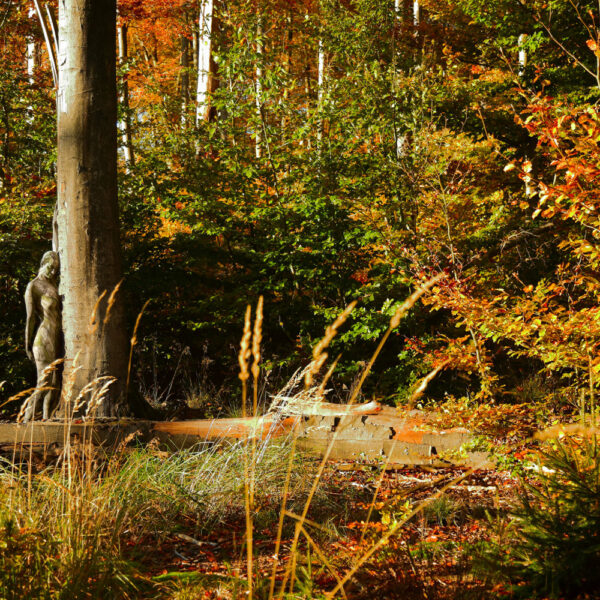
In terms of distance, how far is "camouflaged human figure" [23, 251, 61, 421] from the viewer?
5453mm

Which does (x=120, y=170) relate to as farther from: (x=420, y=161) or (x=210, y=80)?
(x=420, y=161)

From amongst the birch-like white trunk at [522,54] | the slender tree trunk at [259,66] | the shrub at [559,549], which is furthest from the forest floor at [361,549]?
the birch-like white trunk at [522,54]

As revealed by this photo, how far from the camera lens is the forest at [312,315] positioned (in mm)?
2607

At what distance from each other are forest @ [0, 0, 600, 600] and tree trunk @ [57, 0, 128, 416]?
0.07 feet

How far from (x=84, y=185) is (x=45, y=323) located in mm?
1332

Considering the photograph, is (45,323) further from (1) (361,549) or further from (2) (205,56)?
(2) (205,56)

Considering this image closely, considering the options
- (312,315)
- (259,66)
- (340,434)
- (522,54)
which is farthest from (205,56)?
(340,434)

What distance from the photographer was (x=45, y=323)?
5469mm

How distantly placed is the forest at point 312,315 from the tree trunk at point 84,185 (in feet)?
0.07

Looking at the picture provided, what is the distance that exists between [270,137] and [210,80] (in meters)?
3.82

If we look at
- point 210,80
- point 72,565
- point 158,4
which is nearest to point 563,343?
point 72,565

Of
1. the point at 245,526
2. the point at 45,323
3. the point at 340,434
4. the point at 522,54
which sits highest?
the point at 522,54

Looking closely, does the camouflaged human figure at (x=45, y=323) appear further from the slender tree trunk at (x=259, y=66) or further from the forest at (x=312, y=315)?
the slender tree trunk at (x=259, y=66)

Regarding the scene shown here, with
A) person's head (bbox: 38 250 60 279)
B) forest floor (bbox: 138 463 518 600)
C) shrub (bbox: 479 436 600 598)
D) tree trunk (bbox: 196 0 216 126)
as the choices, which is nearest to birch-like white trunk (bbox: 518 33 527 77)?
tree trunk (bbox: 196 0 216 126)
